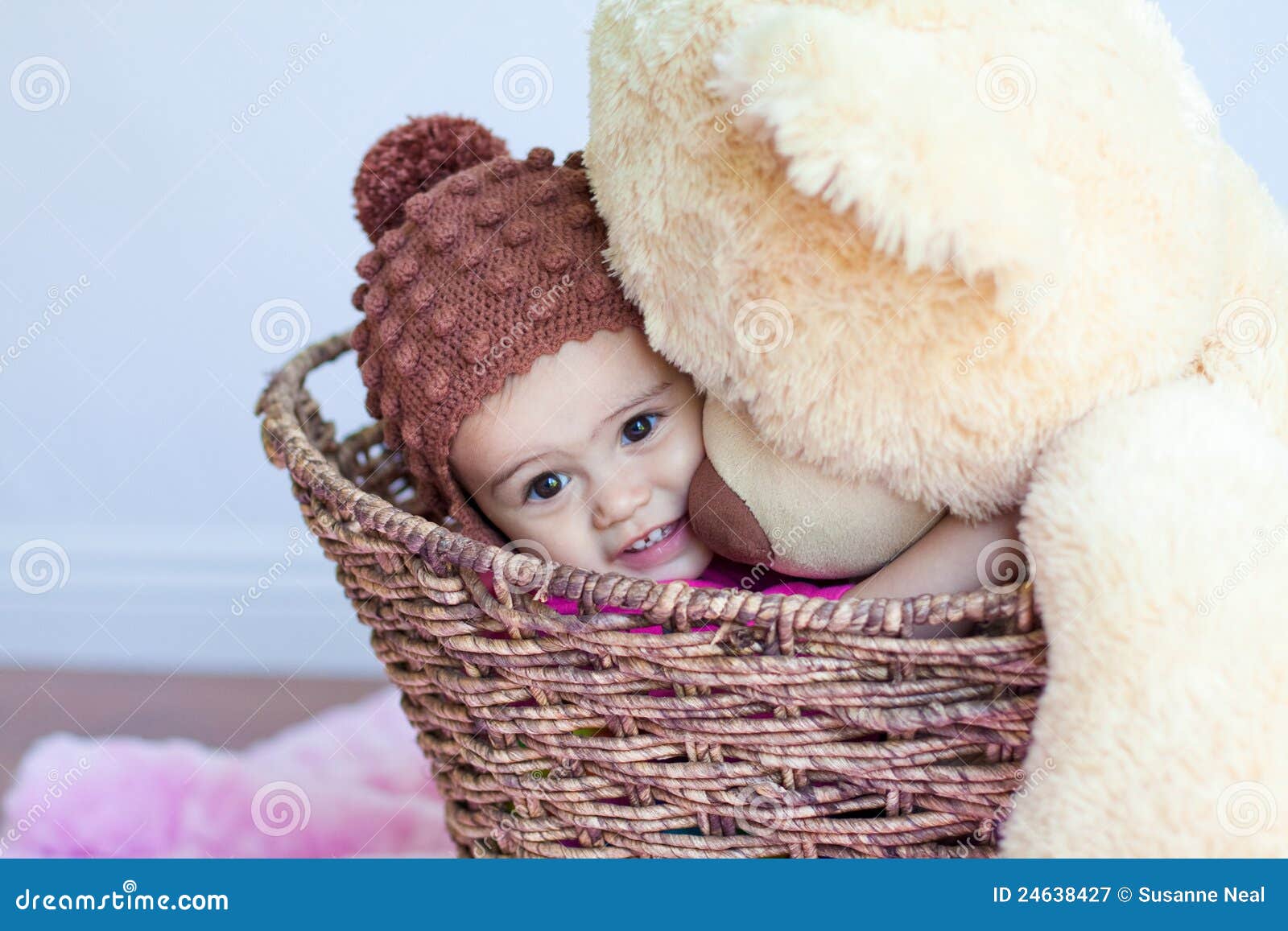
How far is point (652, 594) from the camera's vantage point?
0.68m

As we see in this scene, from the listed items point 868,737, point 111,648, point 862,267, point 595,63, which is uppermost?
point 595,63

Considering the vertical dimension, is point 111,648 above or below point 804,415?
below

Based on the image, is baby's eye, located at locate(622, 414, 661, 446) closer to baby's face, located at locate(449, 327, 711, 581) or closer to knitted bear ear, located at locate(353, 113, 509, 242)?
baby's face, located at locate(449, 327, 711, 581)

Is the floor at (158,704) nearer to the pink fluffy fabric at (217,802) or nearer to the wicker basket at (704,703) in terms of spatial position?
the pink fluffy fabric at (217,802)

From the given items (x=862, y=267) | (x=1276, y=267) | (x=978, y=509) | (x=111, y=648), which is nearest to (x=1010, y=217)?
(x=862, y=267)

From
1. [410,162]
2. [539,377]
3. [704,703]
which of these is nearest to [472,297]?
[539,377]

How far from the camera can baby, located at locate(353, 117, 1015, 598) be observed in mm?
875

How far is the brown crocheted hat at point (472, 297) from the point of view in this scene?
2.86 feet

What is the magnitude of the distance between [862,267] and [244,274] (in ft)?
4.25

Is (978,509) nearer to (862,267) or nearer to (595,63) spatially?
(862,267)

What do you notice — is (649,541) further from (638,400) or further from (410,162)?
(410,162)

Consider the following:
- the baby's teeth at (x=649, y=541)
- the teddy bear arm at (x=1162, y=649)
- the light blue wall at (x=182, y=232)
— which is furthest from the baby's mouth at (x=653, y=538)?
the light blue wall at (x=182, y=232)

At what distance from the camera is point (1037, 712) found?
2.09ft

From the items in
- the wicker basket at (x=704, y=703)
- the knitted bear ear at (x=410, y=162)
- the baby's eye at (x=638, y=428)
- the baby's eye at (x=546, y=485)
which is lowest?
the wicker basket at (x=704, y=703)
